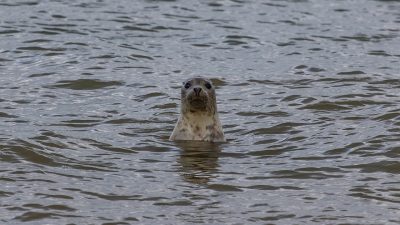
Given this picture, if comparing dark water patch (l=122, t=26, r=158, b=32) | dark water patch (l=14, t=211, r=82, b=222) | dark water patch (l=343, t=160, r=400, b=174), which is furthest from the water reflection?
dark water patch (l=122, t=26, r=158, b=32)

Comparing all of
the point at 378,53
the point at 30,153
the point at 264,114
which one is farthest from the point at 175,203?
the point at 378,53

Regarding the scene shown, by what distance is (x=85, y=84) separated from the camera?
49.6 ft

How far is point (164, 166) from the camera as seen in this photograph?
10.8 m

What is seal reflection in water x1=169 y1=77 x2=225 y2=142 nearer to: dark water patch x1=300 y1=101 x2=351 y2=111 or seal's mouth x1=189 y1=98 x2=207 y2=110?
seal's mouth x1=189 y1=98 x2=207 y2=110

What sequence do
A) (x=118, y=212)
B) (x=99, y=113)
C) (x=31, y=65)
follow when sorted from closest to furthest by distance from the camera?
(x=118, y=212) < (x=99, y=113) < (x=31, y=65)

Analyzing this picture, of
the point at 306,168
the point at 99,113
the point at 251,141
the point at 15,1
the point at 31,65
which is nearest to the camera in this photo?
the point at 306,168

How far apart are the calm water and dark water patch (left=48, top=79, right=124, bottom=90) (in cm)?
4

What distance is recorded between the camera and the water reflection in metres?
10.3

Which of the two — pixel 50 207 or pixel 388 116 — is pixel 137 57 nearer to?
pixel 388 116

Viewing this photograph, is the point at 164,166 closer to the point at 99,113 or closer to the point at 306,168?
the point at 306,168

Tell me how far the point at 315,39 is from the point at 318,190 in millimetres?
9203

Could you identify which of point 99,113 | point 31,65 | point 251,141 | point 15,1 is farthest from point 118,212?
point 15,1

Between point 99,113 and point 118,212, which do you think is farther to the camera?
point 99,113

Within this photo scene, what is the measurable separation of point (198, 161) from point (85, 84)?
14.2ft
